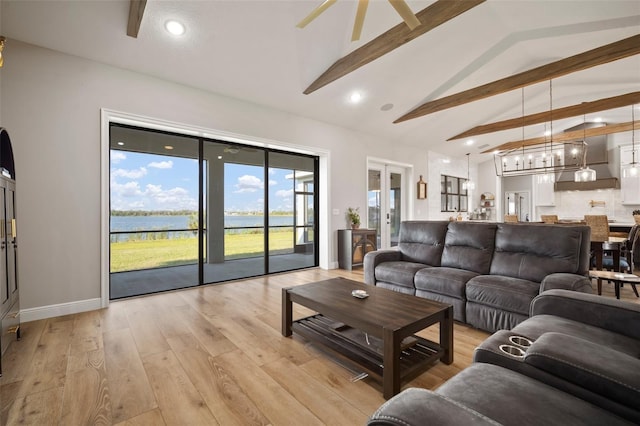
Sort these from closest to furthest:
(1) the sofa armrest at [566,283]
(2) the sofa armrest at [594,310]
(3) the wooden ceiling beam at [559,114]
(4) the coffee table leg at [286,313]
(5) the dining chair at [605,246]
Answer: (2) the sofa armrest at [594,310], (1) the sofa armrest at [566,283], (4) the coffee table leg at [286,313], (5) the dining chair at [605,246], (3) the wooden ceiling beam at [559,114]

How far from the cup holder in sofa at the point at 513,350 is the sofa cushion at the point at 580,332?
0.23 metres

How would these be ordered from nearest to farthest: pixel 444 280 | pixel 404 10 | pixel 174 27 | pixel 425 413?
pixel 425 413 < pixel 404 10 < pixel 444 280 < pixel 174 27

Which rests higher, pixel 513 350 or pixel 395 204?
pixel 395 204

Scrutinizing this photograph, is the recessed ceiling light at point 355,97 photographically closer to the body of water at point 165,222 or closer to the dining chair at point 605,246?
the body of water at point 165,222

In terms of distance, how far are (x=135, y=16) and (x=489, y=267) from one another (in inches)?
174

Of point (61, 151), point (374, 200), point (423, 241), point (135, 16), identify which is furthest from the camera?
point (374, 200)

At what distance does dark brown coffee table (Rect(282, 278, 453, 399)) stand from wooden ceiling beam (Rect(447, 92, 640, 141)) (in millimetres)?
6539

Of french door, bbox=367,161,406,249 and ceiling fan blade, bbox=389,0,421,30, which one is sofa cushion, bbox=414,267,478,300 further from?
french door, bbox=367,161,406,249

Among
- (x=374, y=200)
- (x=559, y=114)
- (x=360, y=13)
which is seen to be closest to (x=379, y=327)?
(x=360, y=13)

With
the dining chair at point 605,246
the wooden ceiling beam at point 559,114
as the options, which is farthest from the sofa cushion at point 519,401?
the wooden ceiling beam at point 559,114

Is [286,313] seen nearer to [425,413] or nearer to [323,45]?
[425,413]

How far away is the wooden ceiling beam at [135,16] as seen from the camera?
2.65 metres

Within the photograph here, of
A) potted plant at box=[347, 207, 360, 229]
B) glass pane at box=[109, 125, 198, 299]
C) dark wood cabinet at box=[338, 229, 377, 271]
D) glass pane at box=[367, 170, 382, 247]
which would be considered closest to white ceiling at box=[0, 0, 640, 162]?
glass pane at box=[109, 125, 198, 299]

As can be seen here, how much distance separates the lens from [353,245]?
5.60m
